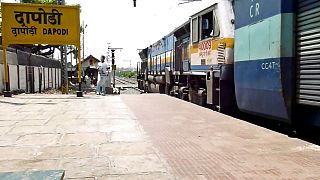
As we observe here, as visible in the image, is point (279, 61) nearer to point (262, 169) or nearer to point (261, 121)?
point (262, 169)

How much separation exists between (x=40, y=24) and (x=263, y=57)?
32.2 feet

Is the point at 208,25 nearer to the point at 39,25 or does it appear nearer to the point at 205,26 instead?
the point at 205,26

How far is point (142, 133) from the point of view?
6.43 m

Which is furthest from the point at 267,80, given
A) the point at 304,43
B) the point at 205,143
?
the point at 205,143

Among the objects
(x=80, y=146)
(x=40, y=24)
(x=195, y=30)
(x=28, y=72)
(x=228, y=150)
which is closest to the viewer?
(x=228, y=150)

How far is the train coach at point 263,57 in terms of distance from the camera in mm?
5430

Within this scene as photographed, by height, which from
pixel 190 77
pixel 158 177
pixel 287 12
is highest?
pixel 287 12

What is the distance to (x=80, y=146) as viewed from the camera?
17.9ft

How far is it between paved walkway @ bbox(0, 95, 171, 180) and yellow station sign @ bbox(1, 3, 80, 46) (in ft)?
18.8

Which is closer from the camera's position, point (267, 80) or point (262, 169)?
point (262, 169)

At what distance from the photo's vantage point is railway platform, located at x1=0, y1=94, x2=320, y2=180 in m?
4.23

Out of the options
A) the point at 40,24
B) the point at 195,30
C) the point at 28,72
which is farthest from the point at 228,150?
the point at 28,72

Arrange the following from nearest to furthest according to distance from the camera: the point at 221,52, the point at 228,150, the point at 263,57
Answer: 1. the point at 228,150
2. the point at 263,57
3. the point at 221,52

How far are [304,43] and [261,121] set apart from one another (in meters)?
3.00
